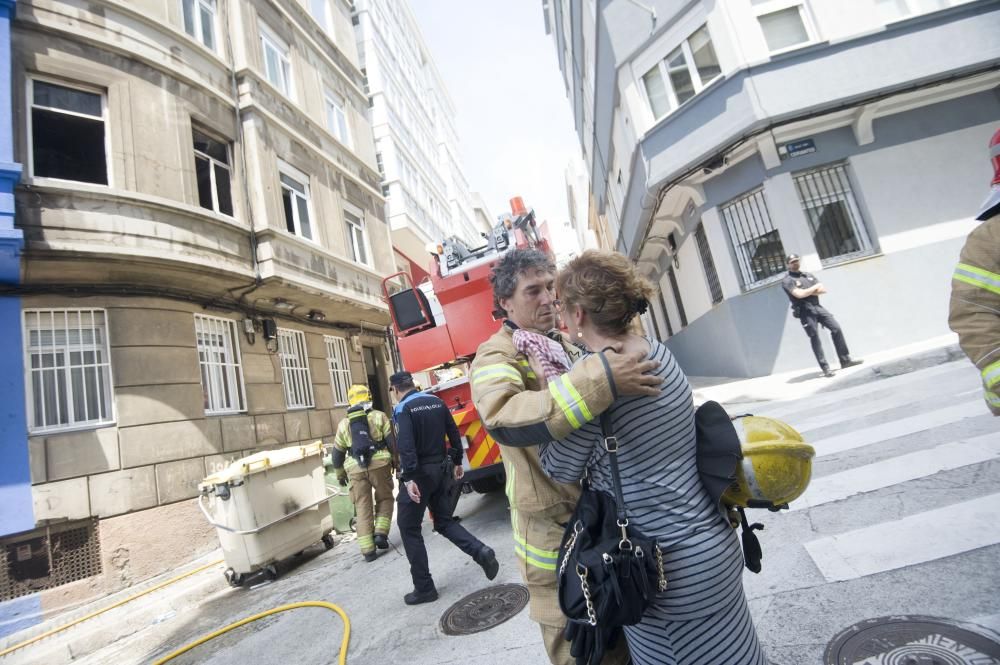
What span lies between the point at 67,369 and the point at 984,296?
9050 millimetres

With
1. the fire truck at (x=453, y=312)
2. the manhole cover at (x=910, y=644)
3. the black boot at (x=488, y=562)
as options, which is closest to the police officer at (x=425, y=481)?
the black boot at (x=488, y=562)

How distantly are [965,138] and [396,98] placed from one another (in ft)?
72.7

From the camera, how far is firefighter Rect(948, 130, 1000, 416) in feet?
5.61

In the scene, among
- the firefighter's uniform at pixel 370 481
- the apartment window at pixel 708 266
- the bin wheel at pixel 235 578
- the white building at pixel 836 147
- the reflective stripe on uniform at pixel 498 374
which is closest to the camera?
the reflective stripe on uniform at pixel 498 374

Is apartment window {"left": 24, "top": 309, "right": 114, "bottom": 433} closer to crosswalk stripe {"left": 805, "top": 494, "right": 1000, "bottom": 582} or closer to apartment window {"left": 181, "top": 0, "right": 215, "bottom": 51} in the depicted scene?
apartment window {"left": 181, "top": 0, "right": 215, "bottom": 51}

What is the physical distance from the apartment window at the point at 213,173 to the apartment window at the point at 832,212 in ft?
35.5

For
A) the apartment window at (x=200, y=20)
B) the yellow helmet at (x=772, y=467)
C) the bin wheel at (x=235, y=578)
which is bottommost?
the bin wheel at (x=235, y=578)

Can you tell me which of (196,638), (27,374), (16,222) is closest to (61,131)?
(16,222)

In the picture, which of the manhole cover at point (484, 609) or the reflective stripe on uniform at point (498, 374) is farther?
the manhole cover at point (484, 609)

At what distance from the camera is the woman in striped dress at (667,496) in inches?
51.1

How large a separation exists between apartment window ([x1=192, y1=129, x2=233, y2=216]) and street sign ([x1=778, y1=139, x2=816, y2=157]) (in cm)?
1043

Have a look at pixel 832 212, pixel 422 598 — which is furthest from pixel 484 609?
pixel 832 212

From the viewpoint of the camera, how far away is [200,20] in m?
9.62

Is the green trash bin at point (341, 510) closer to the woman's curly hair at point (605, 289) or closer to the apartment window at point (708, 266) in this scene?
the woman's curly hair at point (605, 289)
